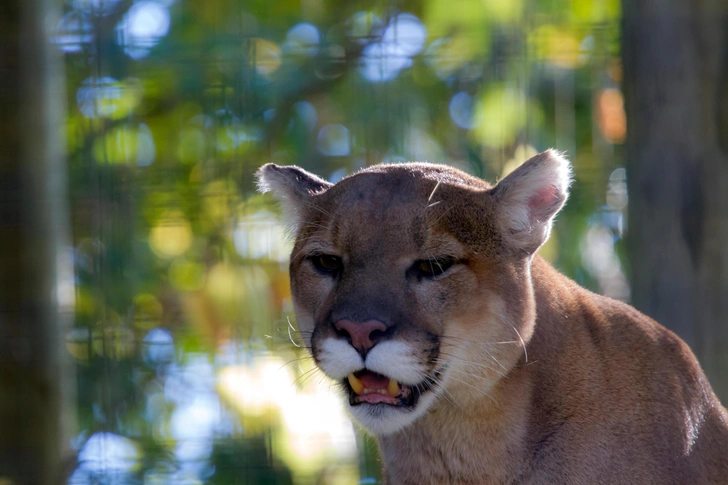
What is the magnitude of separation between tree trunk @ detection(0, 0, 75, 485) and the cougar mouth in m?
2.31

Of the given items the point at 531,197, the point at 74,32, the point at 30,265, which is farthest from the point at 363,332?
the point at 74,32

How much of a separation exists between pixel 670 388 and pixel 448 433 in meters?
0.65

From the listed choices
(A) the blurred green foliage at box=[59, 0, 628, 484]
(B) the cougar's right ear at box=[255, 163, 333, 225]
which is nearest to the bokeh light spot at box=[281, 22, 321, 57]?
(A) the blurred green foliage at box=[59, 0, 628, 484]

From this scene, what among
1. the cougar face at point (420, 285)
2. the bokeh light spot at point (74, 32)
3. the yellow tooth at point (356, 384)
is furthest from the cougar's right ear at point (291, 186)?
the bokeh light spot at point (74, 32)

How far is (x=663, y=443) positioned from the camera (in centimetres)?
221

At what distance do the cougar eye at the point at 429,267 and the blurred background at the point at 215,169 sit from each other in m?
1.41

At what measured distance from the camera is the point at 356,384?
2.25m

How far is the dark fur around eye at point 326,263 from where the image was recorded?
8.00 feet

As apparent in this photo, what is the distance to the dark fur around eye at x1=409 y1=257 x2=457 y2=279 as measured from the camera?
7.50 feet

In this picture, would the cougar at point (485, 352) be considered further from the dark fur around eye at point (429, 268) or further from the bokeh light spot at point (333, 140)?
the bokeh light spot at point (333, 140)


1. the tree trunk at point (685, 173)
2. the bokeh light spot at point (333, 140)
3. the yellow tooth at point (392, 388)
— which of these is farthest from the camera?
the bokeh light spot at point (333, 140)

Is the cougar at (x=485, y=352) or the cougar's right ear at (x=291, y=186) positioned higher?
the cougar's right ear at (x=291, y=186)

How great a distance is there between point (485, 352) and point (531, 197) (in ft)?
1.64

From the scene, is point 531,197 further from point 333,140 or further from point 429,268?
point 333,140
